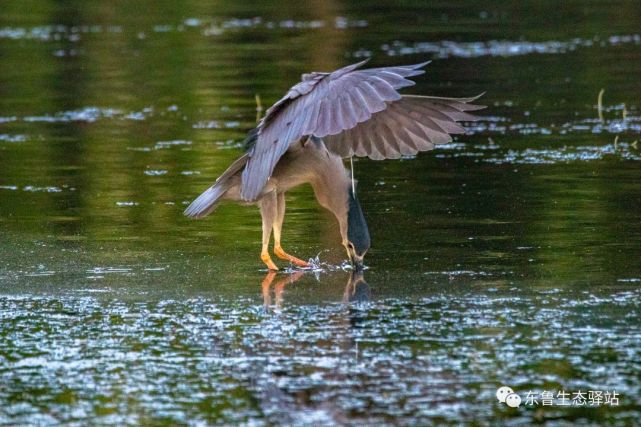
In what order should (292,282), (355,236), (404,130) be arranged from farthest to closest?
(404,130)
(355,236)
(292,282)

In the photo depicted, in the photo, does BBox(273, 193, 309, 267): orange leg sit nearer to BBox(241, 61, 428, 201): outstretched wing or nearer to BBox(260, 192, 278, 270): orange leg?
BBox(260, 192, 278, 270): orange leg

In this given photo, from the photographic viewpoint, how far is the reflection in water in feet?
23.1

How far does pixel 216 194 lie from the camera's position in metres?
8.18

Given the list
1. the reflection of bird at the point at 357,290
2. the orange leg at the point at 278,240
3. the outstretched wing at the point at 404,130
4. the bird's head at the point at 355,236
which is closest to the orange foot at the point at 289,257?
→ the orange leg at the point at 278,240

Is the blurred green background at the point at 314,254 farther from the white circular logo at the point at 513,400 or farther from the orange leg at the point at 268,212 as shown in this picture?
the orange leg at the point at 268,212

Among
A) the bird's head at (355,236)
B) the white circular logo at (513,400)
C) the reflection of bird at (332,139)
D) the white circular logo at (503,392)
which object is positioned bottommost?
the white circular logo at (513,400)

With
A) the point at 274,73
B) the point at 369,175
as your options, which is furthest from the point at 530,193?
the point at 274,73

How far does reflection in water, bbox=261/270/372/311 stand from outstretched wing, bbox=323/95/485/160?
2.84 feet

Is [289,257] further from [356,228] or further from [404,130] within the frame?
[404,130]

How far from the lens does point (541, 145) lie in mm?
12305

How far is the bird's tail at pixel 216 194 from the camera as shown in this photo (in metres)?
8.14

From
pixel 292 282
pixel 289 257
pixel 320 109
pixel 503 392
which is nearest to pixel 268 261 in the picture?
pixel 289 257

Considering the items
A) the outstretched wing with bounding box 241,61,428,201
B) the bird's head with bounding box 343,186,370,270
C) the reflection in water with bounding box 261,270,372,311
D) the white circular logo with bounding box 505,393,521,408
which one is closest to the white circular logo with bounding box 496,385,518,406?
the white circular logo with bounding box 505,393,521,408

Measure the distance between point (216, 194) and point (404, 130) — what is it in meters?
1.19
